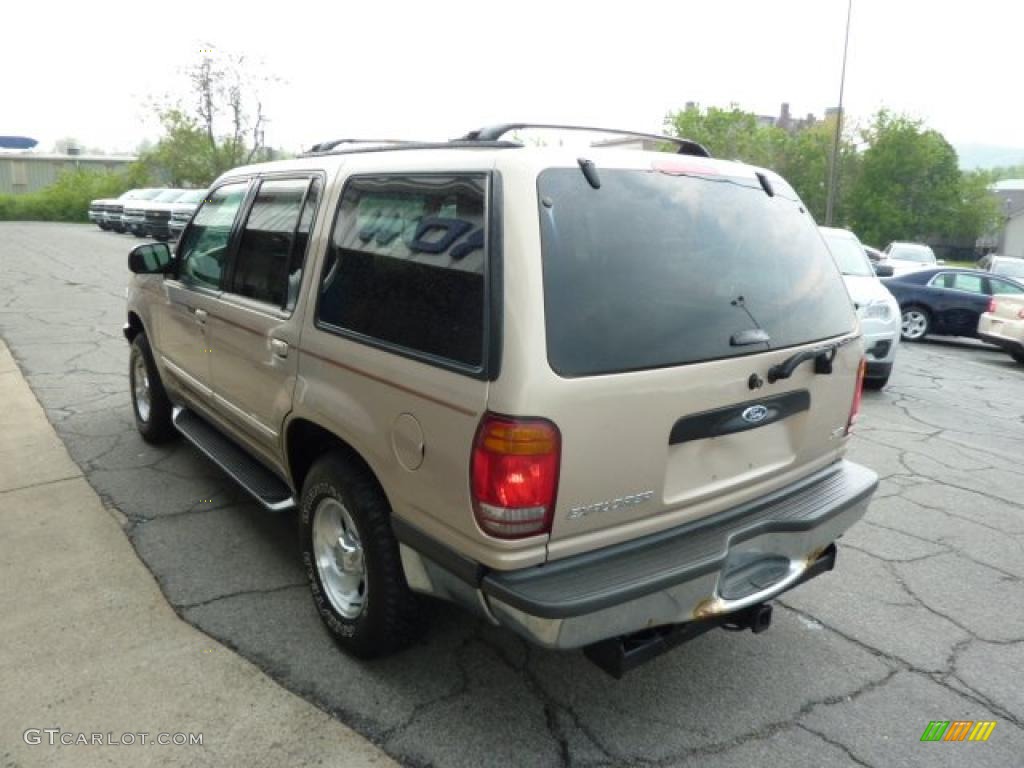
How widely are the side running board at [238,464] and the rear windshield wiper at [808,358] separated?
82.3 inches

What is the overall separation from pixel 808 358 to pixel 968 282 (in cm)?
1286

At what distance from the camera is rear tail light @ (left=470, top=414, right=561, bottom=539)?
7.07 ft

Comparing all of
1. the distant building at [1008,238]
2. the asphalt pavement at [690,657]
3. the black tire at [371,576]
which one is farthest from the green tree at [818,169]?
the black tire at [371,576]

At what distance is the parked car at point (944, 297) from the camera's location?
520 inches

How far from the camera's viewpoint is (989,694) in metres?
2.94

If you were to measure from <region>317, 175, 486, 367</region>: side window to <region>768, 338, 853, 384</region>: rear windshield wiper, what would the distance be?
1065 mm

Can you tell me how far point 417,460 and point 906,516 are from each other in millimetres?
3546

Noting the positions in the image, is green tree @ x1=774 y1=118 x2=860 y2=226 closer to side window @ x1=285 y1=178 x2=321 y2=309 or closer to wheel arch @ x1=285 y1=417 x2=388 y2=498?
side window @ x1=285 y1=178 x2=321 y2=309

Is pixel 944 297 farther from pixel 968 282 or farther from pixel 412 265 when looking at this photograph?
pixel 412 265

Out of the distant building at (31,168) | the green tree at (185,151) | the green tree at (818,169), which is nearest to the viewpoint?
the green tree at (185,151)

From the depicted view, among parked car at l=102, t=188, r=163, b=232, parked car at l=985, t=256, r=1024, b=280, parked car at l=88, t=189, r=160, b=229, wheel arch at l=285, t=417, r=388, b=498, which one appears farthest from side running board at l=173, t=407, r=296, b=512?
parked car at l=88, t=189, r=160, b=229

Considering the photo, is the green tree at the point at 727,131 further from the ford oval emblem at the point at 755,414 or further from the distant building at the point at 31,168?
the ford oval emblem at the point at 755,414

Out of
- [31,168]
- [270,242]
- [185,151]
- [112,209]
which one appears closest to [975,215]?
[185,151]

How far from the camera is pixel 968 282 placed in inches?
532
